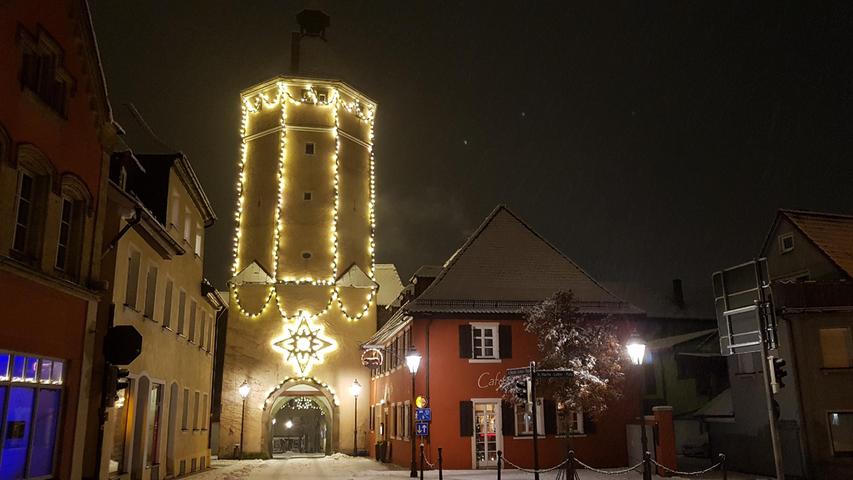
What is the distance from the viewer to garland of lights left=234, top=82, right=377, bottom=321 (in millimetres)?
44450

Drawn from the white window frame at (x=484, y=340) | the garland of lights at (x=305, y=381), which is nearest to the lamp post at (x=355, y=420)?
the garland of lights at (x=305, y=381)

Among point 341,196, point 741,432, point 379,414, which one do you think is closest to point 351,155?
point 341,196

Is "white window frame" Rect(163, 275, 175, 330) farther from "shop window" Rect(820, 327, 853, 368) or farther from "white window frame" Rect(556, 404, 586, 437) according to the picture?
"shop window" Rect(820, 327, 853, 368)

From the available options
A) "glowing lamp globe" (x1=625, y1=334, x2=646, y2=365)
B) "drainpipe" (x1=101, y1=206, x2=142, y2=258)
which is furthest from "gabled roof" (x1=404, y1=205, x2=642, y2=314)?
"drainpipe" (x1=101, y1=206, x2=142, y2=258)

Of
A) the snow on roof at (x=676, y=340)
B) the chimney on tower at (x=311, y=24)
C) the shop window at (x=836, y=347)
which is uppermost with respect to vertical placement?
the chimney on tower at (x=311, y=24)

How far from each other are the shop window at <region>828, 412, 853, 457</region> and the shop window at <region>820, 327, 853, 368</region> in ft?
5.79

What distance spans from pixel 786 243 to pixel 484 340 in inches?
523

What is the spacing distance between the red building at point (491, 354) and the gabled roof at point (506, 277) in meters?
0.04

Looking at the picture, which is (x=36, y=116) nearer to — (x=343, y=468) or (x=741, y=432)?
(x=343, y=468)

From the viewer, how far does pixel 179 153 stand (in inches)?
914

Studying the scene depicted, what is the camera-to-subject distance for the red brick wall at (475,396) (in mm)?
28766

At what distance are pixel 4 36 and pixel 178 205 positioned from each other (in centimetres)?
1306

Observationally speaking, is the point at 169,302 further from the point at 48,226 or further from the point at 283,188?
the point at 283,188

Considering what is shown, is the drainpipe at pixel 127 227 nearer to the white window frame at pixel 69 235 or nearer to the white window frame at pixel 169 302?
the white window frame at pixel 69 235
